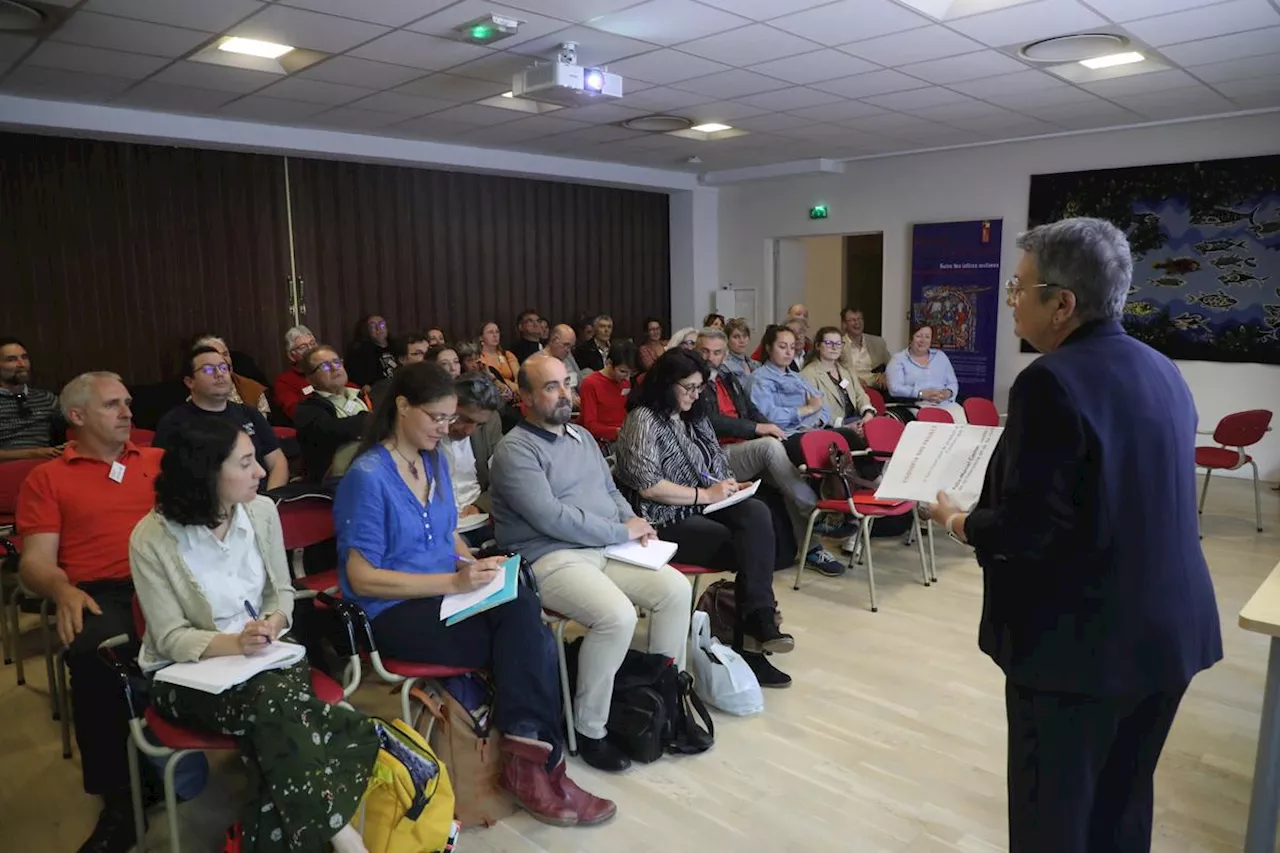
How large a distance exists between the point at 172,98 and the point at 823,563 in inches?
198

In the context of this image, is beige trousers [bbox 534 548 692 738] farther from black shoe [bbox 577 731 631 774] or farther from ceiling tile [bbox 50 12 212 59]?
ceiling tile [bbox 50 12 212 59]

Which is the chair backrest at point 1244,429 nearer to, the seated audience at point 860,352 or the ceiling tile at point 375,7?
the seated audience at point 860,352

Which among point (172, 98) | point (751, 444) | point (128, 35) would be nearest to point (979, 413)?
point (751, 444)

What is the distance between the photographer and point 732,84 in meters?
5.43

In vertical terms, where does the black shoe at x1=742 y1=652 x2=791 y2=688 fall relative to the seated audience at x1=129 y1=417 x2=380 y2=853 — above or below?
below

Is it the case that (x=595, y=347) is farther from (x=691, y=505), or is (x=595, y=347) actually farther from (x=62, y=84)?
(x=691, y=505)

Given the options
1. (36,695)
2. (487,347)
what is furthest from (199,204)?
(36,695)

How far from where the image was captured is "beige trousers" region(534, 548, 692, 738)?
2.76m

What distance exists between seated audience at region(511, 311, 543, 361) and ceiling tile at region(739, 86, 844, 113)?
2994mm

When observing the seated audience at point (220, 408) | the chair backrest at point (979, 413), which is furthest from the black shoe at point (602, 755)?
the chair backrest at point (979, 413)

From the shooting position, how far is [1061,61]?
4.93 m

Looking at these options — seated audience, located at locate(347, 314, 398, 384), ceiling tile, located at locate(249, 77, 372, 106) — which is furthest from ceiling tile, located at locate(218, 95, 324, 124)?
seated audience, located at locate(347, 314, 398, 384)

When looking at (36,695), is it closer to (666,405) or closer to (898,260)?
(666,405)

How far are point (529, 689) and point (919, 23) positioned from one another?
146 inches
